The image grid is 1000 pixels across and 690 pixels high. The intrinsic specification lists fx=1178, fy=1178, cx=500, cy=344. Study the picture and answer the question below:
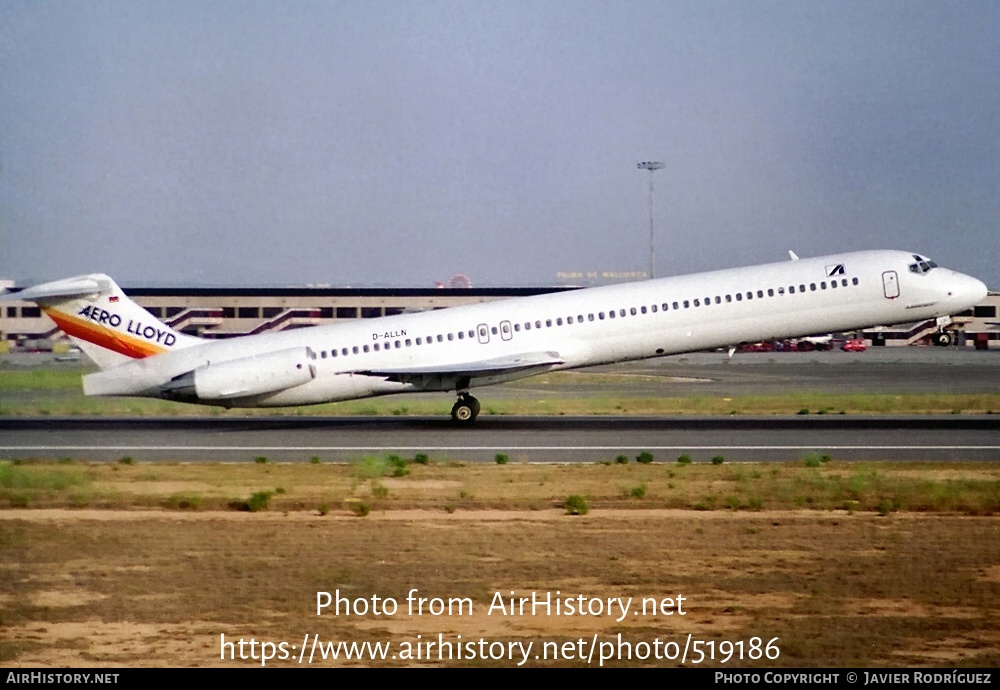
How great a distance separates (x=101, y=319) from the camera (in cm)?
3077

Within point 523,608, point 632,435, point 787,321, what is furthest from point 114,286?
point 523,608

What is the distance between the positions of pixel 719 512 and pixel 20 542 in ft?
33.7

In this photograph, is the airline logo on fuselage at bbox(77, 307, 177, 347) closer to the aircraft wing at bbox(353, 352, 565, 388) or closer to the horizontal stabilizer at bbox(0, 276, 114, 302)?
the horizontal stabilizer at bbox(0, 276, 114, 302)

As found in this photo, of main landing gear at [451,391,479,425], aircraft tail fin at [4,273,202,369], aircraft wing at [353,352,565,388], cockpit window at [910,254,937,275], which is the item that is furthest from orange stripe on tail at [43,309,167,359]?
cockpit window at [910,254,937,275]

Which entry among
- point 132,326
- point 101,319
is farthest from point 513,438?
point 101,319

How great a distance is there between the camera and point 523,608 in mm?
12484

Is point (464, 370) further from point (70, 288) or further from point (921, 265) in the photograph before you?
point (921, 265)

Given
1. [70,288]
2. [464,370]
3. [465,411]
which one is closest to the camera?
[70,288]

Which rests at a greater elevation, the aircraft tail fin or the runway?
the aircraft tail fin

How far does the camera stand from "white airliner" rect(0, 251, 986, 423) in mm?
31234

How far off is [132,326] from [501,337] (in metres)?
9.80

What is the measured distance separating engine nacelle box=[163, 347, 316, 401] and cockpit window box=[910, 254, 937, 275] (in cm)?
1673

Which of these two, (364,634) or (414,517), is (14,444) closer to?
(414,517)

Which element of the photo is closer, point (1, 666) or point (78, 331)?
point (1, 666)
